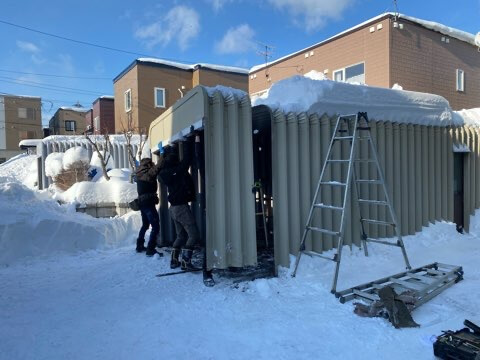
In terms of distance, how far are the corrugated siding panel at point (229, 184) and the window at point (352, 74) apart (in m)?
10.6

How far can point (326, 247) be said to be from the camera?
5.51 meters

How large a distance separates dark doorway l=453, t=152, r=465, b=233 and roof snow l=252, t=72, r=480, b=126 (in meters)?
0.88

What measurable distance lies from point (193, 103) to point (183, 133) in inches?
22.5

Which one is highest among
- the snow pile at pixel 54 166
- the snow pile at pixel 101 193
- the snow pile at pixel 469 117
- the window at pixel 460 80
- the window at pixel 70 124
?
the window at pixel 70 124

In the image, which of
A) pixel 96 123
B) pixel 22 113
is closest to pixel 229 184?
pixel 96 123

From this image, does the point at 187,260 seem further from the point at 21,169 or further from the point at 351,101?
the point at 21,169

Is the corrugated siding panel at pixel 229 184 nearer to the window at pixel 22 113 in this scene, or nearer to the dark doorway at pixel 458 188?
the dark doorway at pixel 458 188

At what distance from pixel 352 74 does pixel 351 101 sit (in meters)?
9.15

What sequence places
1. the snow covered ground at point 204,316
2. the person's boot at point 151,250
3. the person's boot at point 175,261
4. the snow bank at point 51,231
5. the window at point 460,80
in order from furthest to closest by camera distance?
the window at point 460,80 < the snow bank at point 51,231 < the person's boot at point 151,250 < the person's boot at point 175,261 < the snow covered ground at point 204,316

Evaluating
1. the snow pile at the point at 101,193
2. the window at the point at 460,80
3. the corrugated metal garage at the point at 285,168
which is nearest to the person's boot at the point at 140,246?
the corrugated metal garage at the point at 285,168

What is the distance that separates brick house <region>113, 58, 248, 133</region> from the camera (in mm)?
19469

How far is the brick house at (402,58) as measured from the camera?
13.1 meters

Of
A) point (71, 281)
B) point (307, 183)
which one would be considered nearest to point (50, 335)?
point (71, 281)

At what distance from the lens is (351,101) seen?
592 cm
